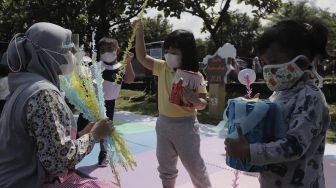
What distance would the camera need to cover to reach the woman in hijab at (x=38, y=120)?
5.52 feet

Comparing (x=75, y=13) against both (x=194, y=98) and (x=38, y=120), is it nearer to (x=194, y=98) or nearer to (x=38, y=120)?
(x=194, y=98)

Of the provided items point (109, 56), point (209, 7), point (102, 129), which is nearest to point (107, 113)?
point (109, 56)

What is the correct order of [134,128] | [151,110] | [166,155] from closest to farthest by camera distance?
[166,155], [134,128], [151,110]

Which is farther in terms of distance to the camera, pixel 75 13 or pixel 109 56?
pixel 75 13

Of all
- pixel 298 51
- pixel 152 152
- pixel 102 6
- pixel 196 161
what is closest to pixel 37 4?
pixel 102 6

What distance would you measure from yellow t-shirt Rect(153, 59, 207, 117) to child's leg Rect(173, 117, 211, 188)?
0.11 meters

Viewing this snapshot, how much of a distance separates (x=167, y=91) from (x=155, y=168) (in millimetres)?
1688

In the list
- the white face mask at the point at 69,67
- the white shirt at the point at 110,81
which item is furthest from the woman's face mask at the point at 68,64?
the white shirt at the point at 110,81

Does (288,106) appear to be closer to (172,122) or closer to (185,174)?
(172,122)

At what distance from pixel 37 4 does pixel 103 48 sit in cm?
1053

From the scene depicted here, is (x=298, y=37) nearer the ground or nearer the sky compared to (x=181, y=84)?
nearer the sky

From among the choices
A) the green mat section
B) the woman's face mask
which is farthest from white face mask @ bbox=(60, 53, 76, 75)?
the green mat section

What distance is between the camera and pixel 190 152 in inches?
114

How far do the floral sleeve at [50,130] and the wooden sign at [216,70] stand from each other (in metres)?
6.51
